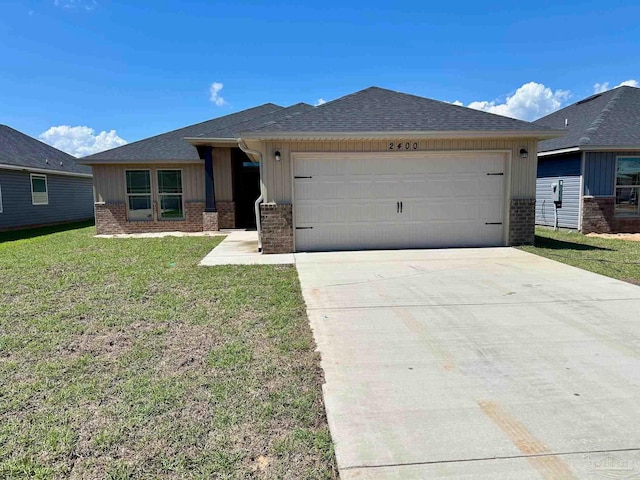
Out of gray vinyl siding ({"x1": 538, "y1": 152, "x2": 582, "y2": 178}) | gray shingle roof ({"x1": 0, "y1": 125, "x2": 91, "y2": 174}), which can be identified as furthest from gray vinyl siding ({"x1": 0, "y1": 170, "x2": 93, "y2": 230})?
gray vinyl siding ({"x1": 538, "y1": 152, "x2": 582, "y2": 178})

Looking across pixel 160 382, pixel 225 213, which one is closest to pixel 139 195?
pixel 225 213

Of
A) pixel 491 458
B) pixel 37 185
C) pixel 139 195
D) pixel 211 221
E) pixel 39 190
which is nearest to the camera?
pixel 491 458

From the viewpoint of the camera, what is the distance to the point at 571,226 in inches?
556

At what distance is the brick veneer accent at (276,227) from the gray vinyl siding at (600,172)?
9777 mm

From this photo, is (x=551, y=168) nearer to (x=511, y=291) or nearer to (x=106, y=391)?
(x=511, y=291)

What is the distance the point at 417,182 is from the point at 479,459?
8.24 m

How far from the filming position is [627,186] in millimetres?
13719

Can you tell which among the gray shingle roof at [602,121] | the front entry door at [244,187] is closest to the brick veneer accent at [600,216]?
the gray shingle roof at [602,121]

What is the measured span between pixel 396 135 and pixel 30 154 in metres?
18.3

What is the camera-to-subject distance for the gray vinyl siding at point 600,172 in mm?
13367

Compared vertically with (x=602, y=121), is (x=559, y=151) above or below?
below

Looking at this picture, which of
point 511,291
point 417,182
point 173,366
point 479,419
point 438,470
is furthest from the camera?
point 417,182

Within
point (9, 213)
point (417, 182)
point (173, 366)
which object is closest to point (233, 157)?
point (417, 182)

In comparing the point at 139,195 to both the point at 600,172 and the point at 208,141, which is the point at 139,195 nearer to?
the point at 208,141
